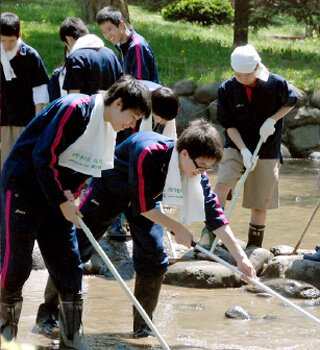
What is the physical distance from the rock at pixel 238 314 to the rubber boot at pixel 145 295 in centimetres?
64

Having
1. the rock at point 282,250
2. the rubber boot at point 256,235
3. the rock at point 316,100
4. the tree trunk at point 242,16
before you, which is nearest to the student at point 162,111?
the rubber boot at point 256,235

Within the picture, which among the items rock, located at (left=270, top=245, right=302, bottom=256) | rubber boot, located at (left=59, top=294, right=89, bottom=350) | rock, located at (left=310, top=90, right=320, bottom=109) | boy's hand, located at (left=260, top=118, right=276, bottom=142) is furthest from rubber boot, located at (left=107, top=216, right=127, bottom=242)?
rock, located at (left=310, top=90, right=320, bottom=109)

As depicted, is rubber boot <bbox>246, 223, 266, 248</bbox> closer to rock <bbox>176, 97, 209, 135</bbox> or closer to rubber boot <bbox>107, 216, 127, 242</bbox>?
rubber boot <bbox>107, 216, 127, 242</bbox>

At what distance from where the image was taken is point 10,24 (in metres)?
5.09

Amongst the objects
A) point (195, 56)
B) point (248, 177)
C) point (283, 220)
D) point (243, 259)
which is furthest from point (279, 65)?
point (243, 259)

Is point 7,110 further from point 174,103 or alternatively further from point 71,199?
point 71,199

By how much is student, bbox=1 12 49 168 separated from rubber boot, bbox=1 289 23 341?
2433 millimetres

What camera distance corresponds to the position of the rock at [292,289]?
476cm

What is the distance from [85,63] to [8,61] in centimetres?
62

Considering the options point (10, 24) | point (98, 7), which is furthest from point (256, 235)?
point (98, 7)

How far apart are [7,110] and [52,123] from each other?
105 inches

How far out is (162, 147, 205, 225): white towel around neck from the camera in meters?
3.27

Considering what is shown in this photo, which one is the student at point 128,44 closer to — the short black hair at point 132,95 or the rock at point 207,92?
the short black hair at point 132,95

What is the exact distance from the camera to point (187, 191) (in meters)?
3.38
